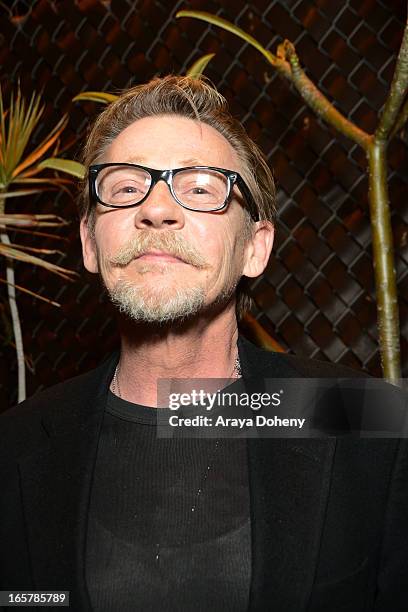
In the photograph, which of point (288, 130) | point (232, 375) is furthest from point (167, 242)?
point (288, 130)

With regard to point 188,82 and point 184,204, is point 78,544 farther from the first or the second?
point 188,82

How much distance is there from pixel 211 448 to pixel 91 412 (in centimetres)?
25

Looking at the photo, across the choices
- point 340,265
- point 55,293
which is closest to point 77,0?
point 55,293

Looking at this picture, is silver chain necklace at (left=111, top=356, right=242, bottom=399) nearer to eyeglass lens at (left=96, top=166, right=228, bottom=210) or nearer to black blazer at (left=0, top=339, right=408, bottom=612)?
black blazer at (left=0, top=339, right=408, bottom=612)

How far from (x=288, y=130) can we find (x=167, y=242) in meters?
1.58

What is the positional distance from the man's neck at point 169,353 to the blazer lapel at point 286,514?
0.21 meters

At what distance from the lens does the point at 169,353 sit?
1.52 m

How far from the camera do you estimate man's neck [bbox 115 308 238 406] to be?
1508 mm

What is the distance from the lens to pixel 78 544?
133cm

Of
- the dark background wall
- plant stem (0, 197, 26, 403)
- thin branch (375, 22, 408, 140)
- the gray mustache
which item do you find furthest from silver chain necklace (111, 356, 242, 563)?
the dark background wall

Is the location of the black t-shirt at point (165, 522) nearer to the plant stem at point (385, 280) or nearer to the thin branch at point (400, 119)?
the plant stem at point (385, 280)

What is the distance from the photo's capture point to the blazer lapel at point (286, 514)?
1.27m

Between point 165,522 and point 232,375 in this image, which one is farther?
point 232,375

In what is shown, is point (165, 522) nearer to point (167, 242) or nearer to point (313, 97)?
point (167, 242)
